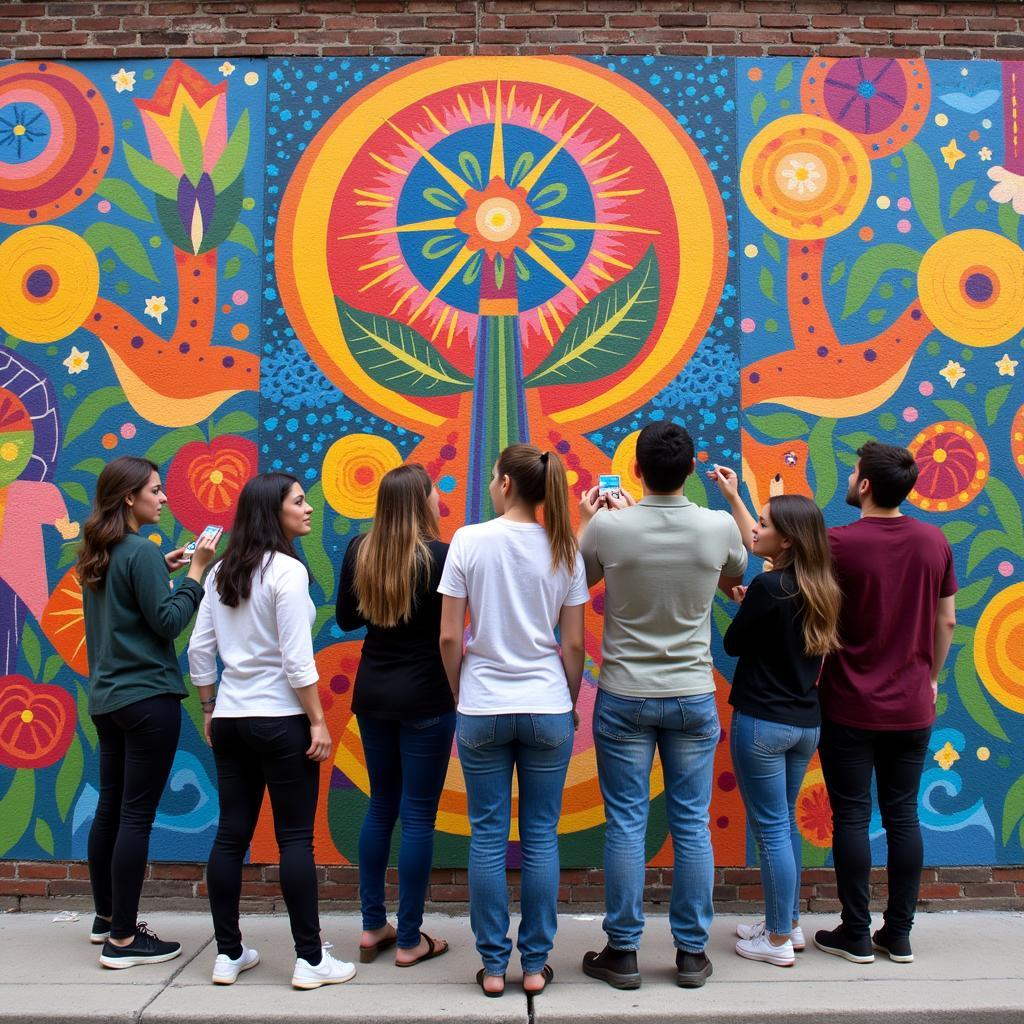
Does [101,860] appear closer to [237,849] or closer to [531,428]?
[237,849]

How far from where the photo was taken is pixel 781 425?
4.36 m

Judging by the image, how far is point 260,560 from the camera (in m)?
3.27

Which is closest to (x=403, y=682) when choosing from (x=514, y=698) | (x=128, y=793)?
(x=514, y=698)

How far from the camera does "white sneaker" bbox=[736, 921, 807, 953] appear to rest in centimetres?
366

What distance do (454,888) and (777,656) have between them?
1.85m

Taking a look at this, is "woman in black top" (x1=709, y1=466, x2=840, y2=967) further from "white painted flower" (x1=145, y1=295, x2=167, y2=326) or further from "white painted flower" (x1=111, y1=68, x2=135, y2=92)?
"white painted flower" (x1=111, y1=68, x2=135, y2=92)

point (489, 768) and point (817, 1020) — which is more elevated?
point (489, 768)

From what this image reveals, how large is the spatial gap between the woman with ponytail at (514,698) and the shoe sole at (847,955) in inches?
44.8

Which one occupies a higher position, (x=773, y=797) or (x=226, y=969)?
(x=773, y=797)

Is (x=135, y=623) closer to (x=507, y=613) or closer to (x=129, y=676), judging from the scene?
(x=129, y=676)

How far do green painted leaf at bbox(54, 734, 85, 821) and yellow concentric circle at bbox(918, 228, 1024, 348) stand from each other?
4469mm

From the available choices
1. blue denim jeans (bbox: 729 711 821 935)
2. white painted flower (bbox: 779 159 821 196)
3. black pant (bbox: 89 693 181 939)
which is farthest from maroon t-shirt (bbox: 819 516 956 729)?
black pant (bbox: 89 693 181 939)

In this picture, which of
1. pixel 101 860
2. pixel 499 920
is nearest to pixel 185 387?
pixel 101 860

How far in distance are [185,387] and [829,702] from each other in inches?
125
